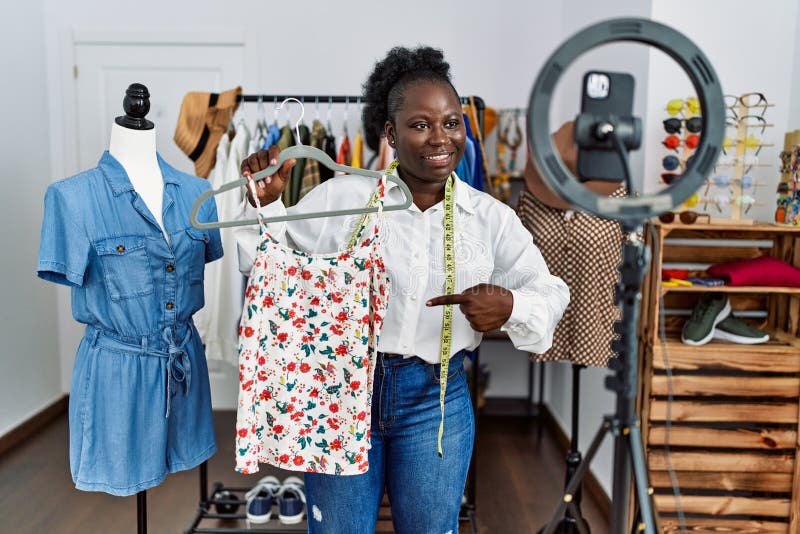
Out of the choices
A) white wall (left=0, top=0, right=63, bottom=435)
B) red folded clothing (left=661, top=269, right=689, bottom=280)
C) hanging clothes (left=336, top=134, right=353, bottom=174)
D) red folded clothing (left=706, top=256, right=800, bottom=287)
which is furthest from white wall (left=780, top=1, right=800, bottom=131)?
white wall (left=0, top=0, right=63, bottom=435)

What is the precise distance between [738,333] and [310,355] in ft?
5.22

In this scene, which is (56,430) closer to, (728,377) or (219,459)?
(219,459)

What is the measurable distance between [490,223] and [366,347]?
37cm

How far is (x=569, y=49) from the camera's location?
0.79 meters

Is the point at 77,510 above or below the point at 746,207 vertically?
below

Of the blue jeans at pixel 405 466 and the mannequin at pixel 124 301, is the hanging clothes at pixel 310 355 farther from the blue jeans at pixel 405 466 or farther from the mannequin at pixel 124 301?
the mannequin at pixel 124 301

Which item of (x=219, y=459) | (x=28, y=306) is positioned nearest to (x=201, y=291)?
(x=219, y=459)

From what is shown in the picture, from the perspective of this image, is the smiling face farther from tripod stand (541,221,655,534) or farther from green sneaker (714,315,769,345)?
green sneaker (714,315,769,345)

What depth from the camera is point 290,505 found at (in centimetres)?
248

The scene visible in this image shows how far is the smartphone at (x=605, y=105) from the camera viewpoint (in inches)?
33.0

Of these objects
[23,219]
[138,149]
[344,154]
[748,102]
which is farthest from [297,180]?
[23,219]

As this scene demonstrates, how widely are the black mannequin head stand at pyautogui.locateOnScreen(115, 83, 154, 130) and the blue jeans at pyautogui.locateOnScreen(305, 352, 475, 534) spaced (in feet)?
2.69

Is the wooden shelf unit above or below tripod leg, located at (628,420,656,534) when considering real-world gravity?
below

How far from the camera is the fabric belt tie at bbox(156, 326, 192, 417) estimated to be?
4.94ft
